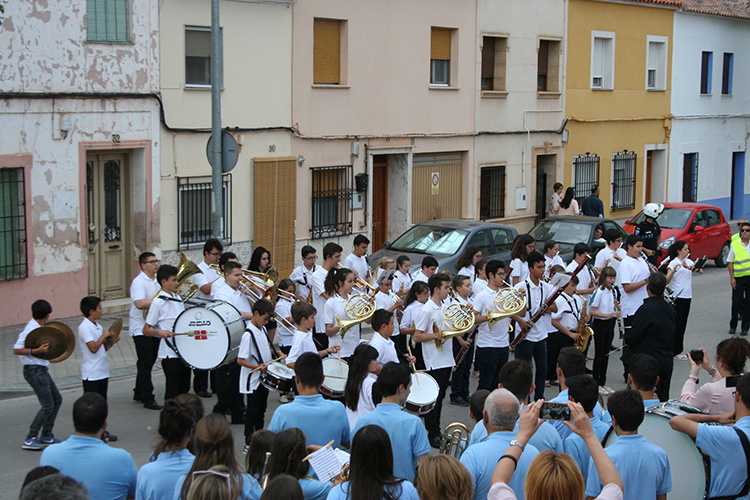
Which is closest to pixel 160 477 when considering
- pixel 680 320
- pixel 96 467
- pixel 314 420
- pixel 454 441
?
pixel 96 467

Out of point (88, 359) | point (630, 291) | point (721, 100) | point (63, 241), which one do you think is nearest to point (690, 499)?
point (88, 359)

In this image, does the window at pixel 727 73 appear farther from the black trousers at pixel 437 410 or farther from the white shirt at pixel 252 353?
the white shirt at pixel 252 353

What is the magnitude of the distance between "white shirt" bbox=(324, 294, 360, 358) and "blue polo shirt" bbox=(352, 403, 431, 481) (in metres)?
4.04

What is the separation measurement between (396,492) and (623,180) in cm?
2491

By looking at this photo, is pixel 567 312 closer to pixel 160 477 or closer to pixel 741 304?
pixel 741 304

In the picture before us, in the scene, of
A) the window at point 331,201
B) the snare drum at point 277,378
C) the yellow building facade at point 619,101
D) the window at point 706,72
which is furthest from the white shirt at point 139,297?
the window at point 706,72

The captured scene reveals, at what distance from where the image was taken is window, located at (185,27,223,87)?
54.6 ft

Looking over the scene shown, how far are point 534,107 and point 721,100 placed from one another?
10.5 meters

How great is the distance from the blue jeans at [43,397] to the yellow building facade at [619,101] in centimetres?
1940

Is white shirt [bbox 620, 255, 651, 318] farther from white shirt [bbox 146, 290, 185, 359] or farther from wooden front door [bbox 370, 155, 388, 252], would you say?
wooden front door [bbox 370, 155, 388, 252]

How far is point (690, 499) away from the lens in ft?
18.9

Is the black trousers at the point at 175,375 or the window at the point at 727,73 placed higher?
the window at the point at 727,73

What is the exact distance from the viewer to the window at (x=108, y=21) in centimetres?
1498

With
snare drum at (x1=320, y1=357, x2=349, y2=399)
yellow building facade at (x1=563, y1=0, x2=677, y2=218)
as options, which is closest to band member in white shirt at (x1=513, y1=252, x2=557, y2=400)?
snare drum at (x1=320, y1=357, x2=349, y2=399)
